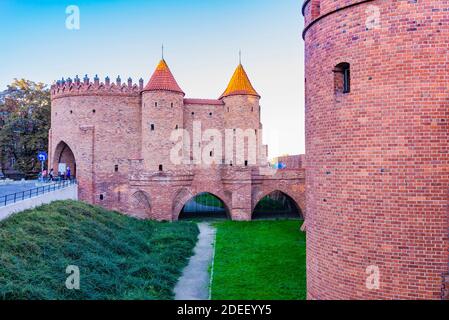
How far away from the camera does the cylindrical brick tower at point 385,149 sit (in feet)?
Answer: 19.5

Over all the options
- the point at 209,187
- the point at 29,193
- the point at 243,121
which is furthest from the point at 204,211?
the point at 29,193

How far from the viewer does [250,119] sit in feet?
86.5

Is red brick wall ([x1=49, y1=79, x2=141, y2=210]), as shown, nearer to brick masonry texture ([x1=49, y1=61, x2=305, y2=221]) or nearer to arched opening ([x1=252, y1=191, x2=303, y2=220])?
A: brick masonry texture ([x1=49, y1=61, x2=305, y2=221])

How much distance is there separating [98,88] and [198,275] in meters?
17.1

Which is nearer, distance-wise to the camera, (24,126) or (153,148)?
(153,148)

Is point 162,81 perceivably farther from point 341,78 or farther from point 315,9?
point 341,78

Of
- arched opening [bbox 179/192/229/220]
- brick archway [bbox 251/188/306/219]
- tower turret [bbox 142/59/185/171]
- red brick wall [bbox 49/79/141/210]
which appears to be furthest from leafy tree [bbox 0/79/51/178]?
brick archway [bbox 251/188/306/219]

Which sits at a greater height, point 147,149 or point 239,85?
point 239,85

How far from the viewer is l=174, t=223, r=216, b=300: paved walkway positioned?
11962 millimetres

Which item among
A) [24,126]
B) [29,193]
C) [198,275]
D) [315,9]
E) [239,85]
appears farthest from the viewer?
[24,126]

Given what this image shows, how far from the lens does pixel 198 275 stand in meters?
13.9

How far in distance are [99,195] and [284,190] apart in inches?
515

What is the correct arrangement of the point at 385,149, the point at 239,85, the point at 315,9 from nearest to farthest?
the point at 385,149 → the point at 315,9 → the point at 239,85

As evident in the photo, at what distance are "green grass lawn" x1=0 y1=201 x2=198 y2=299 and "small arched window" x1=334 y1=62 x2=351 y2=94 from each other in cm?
817
